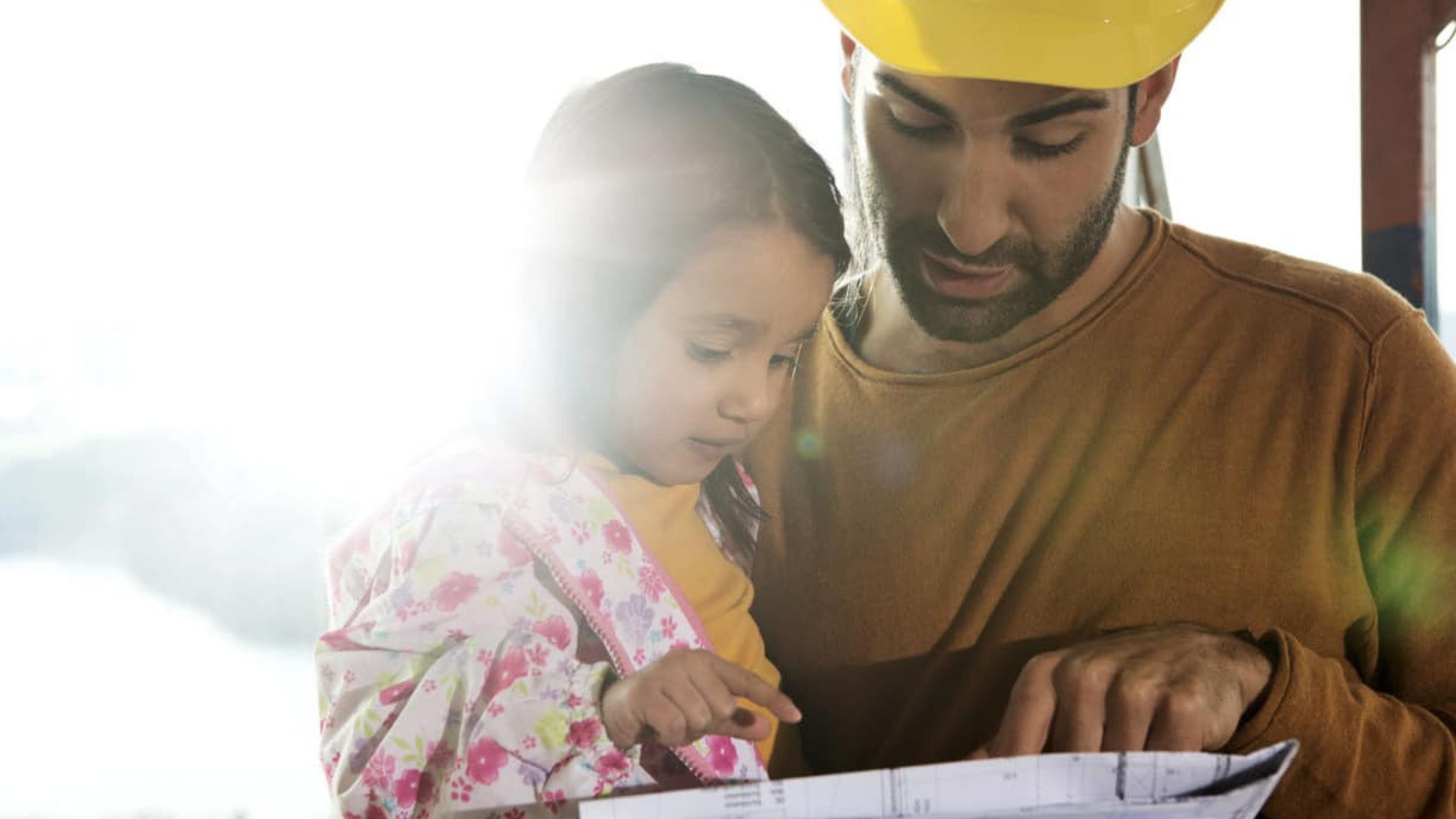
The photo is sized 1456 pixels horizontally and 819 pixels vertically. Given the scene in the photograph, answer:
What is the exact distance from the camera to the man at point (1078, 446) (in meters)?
0.96

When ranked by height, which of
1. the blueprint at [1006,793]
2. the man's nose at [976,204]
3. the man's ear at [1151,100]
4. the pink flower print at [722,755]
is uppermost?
the man's ear at [1151,100]

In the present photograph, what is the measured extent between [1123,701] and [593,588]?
402mm

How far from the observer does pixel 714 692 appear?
0.78 meters

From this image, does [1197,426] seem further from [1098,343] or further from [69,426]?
[69,426]

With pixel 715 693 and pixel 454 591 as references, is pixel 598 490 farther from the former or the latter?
pixel 715 693

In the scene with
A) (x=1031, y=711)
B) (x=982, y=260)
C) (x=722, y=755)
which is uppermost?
(x=982, y=260)

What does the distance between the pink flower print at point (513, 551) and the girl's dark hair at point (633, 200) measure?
0.14 metres

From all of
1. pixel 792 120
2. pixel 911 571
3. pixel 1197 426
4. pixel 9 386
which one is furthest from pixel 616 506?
pixel 9 386

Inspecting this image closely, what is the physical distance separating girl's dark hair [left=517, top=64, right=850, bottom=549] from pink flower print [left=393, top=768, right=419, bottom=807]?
0.32 metres

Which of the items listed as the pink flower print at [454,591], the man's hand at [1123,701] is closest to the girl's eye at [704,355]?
the pink flower print at [454,591]

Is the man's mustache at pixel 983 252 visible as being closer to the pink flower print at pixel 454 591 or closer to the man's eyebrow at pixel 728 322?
the man's eyebrow at pixel 728 322

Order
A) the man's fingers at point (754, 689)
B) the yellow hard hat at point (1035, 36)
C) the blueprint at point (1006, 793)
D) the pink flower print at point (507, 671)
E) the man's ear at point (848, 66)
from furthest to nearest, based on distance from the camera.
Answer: the man's ear at point (848, 66)
the yellow hard hat at point (1035, 36)
the pink flower print at point (507, 671)
the man's fingers at point (754, 689)
the blueprint at point (1006, 793)

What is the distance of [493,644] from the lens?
2.91 feet

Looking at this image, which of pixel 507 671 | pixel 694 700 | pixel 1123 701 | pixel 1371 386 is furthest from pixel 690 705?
pixel 1371 386
